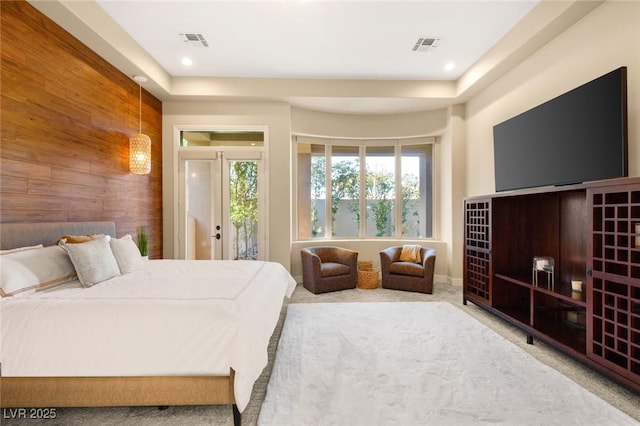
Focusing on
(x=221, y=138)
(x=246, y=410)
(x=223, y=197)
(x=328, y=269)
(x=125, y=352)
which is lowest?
(x=246, y=410)

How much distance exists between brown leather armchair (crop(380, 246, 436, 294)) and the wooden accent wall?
3942 millimetres

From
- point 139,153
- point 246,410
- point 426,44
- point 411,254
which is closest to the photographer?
point 246,410

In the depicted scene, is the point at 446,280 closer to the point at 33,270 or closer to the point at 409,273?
the point at 409,273

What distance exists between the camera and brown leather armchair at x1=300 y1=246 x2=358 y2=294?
470cm

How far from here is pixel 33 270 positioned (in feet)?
6.97

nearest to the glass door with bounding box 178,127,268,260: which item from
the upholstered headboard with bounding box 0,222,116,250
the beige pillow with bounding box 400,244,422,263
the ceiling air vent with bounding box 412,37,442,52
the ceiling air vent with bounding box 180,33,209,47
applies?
the ceiling air vent with bounding box 180,33,209,47

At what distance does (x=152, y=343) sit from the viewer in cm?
171

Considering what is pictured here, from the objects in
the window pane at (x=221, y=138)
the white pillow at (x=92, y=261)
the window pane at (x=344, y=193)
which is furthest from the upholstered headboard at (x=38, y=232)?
the window pane at (x=344, y=193)

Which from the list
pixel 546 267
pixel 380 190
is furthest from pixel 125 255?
pixel 380 190

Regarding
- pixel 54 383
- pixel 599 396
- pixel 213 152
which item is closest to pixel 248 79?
pixel 213 152

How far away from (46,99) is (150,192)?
1.94 m

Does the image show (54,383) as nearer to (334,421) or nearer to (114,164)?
(334,421)

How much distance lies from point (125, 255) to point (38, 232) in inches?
26.4

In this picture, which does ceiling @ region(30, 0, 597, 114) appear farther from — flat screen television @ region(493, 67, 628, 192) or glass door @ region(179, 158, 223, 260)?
glass door @ region(179, 158, 223, 260)
